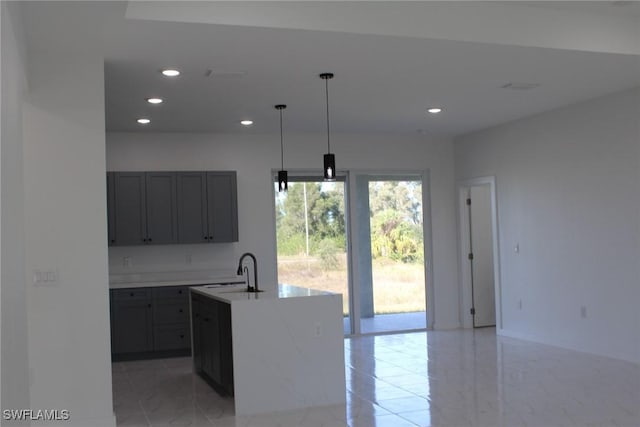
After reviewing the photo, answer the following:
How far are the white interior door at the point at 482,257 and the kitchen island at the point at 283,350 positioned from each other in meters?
4.52

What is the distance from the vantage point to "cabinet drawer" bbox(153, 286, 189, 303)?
770 centimetres

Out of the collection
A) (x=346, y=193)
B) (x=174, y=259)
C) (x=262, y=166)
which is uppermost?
(x=262, y=166)

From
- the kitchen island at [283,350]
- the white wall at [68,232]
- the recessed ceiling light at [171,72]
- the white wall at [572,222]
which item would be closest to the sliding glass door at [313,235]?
the white wall at [572,222]

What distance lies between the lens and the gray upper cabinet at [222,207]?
26.8 feet

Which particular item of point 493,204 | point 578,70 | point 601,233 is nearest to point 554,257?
point 601,233

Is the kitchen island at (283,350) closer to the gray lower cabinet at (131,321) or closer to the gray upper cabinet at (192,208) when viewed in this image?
the gray lower cabinet at (131,321)

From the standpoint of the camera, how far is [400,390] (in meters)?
5.66

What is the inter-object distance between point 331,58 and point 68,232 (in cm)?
229

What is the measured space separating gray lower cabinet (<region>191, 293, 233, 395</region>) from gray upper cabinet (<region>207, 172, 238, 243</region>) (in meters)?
1.53

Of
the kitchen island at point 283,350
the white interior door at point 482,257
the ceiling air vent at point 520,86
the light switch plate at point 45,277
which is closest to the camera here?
the light switch plate at point 45,277

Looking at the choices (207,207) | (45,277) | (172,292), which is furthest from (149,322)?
(45,277)

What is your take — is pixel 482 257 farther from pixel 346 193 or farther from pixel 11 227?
pixel 11 227

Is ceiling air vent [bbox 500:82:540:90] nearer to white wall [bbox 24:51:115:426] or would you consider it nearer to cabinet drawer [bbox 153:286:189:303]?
white wall [bbox 24:51:115:426]

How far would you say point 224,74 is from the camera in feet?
18.1
